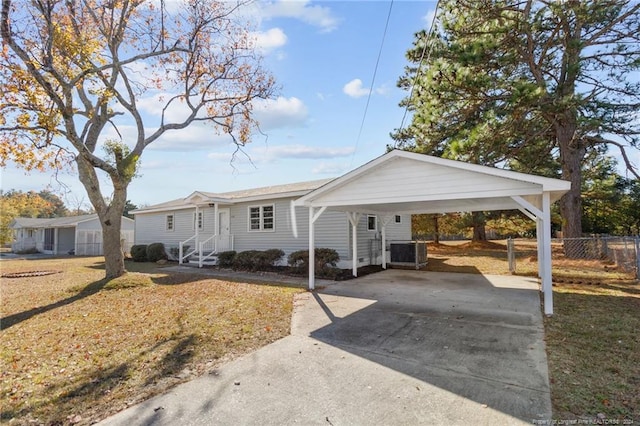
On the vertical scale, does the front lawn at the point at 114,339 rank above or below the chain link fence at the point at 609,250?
below

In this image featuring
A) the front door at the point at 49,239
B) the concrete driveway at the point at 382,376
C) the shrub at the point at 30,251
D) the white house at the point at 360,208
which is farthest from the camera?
the shrub at the point at 30,251

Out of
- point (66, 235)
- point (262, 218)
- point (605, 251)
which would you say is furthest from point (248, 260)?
point (66, 235)

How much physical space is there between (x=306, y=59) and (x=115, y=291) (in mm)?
9055

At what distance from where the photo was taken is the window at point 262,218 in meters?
14.5

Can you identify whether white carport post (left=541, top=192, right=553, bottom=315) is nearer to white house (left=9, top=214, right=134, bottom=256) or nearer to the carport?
the carport

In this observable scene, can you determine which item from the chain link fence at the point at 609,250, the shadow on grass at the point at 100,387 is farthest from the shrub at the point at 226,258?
the chain link fence at the point at 609,250

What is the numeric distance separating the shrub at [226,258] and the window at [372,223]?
602 cm

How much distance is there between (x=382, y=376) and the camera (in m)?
3.72

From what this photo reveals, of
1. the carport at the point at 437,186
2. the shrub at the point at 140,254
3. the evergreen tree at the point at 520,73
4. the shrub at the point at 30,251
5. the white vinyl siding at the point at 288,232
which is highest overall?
the evergreen tree at the point at 520,73

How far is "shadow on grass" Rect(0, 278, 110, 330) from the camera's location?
634 cm

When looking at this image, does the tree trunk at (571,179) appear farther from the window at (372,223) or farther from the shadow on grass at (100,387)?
the shadow on grass at (100,387)

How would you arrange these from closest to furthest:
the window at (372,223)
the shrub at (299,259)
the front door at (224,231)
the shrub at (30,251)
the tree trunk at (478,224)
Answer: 1. the shrub at (299,259)
2. the window at (372,223)
3. the front door at (224,231)
4. the tree trunk at (478,224)
5. the shrub at (30,251)

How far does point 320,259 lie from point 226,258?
527cm

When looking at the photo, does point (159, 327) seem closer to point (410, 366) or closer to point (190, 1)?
point (410, 366)
